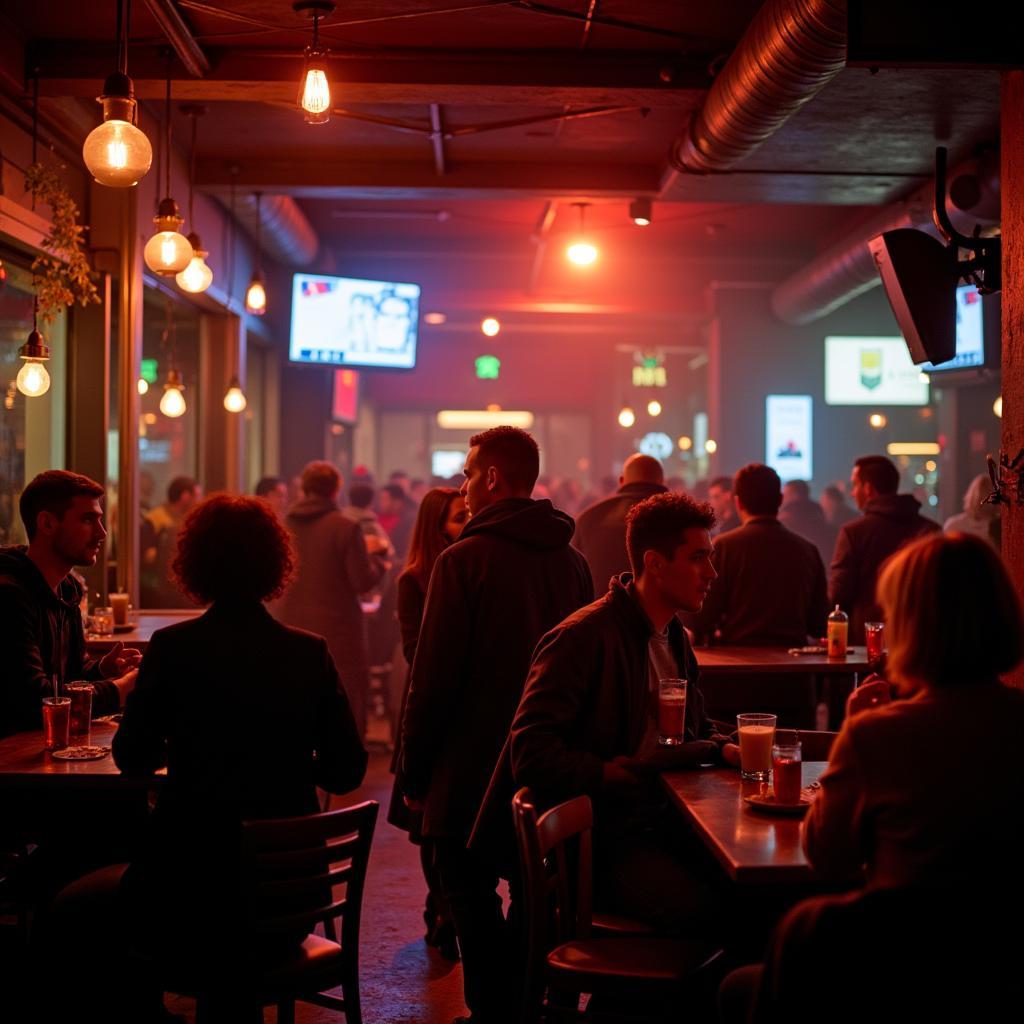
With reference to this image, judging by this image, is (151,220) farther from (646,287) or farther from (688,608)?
(646,287)

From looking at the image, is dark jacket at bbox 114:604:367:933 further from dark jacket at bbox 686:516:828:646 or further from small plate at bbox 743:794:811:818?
dark jacket at bbox 686:516:828:646

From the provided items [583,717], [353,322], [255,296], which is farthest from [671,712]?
[353,322]

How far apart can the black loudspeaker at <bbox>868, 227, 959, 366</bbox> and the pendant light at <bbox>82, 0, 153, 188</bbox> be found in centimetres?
326

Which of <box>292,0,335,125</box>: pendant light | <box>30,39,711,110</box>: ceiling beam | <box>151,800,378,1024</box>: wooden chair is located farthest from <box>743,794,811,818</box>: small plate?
<box>30,39,711,110</box>: ceiling beam

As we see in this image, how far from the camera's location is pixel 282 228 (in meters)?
10.4

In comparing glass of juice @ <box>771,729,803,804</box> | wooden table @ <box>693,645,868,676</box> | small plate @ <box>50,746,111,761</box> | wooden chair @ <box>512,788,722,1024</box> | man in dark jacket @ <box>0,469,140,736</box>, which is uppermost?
man in dark jacket @ <box>0,469,140,736</box>

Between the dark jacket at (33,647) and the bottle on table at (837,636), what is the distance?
326cm

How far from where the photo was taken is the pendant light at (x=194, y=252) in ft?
21.1

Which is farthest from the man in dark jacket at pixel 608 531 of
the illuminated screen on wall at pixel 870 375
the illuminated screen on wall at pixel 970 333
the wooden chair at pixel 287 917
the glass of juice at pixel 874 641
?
the illuminated screen on wall at pixel 870 375

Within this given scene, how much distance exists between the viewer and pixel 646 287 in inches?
545

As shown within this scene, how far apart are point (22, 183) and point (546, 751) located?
440 centimetres

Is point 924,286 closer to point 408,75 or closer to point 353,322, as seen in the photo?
point 408,75

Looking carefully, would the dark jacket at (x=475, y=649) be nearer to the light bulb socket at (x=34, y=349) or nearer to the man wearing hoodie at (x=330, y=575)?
the light bulb socket at (x=34, y=349)

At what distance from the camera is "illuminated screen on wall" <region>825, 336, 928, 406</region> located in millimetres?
13391
